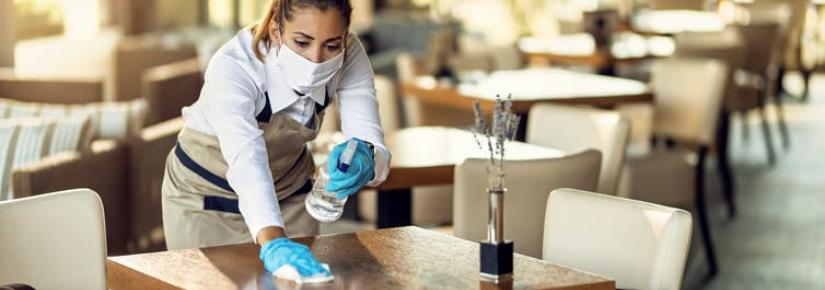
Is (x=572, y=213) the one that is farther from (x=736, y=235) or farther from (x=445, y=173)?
(x=736, y=235)

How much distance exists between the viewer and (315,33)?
3256 mm

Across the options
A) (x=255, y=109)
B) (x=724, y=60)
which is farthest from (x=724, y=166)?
(x=255, y=109)

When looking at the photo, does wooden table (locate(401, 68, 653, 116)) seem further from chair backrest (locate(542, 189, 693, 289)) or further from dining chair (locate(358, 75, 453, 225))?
chair backrest (locate(542, 189, 693, 289))

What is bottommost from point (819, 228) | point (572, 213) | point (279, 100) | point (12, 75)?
point (819, 228)

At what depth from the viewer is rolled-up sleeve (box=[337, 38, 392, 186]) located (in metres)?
3.51

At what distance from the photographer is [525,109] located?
263 inches

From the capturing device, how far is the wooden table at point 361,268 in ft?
9.34

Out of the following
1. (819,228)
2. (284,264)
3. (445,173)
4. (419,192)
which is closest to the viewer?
(284,264)

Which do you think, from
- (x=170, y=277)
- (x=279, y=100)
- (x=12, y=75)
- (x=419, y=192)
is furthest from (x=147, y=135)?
(x=170, y=277)

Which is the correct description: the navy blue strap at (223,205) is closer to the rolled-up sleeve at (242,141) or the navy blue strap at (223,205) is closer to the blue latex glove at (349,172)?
the rolled-up sleeve at (242,141)

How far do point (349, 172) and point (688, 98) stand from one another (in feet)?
14.1

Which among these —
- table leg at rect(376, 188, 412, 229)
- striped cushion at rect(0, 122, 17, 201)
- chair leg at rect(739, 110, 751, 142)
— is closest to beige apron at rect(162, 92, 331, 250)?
table leg at rect(376, 188, 412, 229)

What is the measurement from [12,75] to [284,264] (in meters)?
5.60

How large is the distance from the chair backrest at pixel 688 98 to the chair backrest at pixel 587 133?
1.84 m
